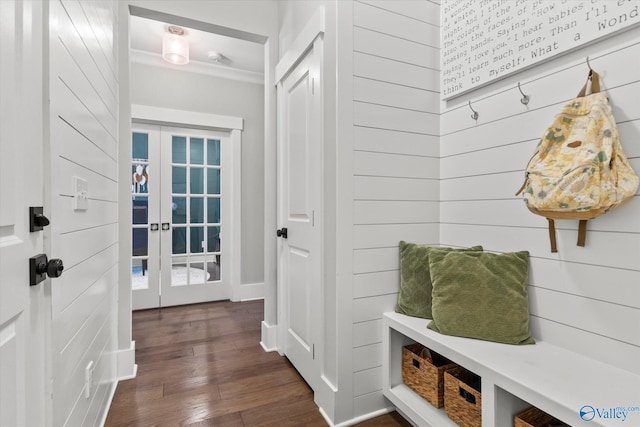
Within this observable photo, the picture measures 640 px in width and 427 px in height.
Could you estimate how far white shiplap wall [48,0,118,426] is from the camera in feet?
3.33

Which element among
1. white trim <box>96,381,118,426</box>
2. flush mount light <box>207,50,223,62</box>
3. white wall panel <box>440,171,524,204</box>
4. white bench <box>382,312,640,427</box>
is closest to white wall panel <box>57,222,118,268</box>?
white trim <box>96,381,118,426</box>

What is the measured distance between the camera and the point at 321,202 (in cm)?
170

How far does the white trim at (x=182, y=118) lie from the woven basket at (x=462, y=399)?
11.1ft

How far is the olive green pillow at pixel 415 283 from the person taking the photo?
1.61 metres

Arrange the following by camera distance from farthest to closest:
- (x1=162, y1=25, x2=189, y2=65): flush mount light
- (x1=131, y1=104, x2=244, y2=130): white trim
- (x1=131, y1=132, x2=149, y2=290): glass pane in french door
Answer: (x1=131, y1=132, x2=149, y2=290): glass pane in french door
(x1=131, y1=104, x2=244, y2=130): white trim
(x1=162, y1=25, x2=189, y2=65): flush mount light

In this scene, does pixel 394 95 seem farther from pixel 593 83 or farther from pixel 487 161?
pixel 593 83

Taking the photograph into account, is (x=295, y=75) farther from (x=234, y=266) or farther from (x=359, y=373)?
(x=234, y=266)

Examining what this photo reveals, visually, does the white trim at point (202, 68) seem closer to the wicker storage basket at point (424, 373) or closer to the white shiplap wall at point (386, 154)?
the white shiplap wall at point (386, 154)

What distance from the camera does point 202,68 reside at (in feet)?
12.1

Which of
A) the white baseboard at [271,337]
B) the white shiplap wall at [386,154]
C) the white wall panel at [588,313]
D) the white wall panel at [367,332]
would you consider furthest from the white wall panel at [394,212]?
the white baseboard at [271,337]

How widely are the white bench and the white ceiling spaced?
3.18 metres

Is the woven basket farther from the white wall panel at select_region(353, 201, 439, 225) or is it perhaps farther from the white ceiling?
the white ceiling

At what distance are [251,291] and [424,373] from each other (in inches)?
108

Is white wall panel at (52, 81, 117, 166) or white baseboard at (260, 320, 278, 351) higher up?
white wall panel at (52, 81, 117, 166)
